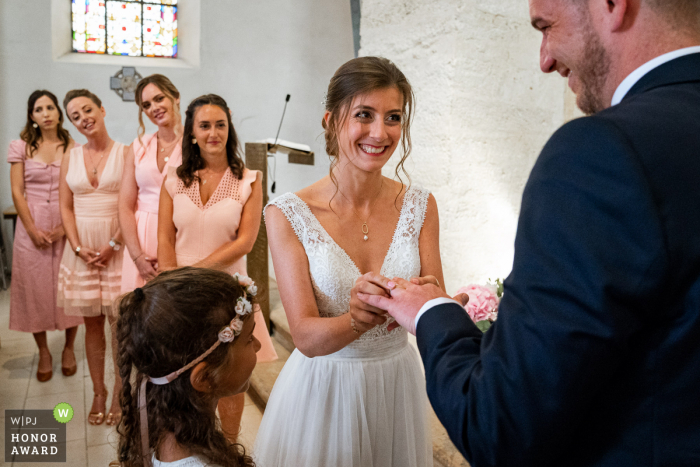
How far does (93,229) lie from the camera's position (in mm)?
3633

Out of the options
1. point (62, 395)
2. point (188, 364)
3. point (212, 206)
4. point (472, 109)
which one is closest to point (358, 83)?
point (188, 364)

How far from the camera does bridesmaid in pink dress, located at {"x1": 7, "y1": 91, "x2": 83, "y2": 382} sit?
4.12 metres

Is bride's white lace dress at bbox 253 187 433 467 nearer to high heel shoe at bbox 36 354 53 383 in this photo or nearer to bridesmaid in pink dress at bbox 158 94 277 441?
bridesmaid in pink dress at bbox 158 94 277 441

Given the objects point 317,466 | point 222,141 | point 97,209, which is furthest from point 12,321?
point 317,466

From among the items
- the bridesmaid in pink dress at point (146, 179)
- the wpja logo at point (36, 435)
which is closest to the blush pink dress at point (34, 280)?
the wpja logo at point (36, 435)

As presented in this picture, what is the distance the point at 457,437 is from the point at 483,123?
11.4 feet

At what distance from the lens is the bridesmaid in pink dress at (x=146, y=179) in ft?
10.4

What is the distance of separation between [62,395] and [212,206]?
2.06m

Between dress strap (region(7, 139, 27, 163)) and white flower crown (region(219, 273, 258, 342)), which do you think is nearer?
white flower crown (region(219, 273, 258, 342))

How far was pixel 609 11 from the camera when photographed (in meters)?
0.81

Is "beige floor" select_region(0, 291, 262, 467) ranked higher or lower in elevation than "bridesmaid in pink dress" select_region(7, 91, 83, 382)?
lower

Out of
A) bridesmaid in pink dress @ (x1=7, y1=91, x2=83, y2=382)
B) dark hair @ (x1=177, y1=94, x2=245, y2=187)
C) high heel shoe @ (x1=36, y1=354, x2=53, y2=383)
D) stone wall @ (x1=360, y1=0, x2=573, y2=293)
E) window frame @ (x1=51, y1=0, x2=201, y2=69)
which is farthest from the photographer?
window frame @ (x1=51, y1=0, x2=201, y2=69)
